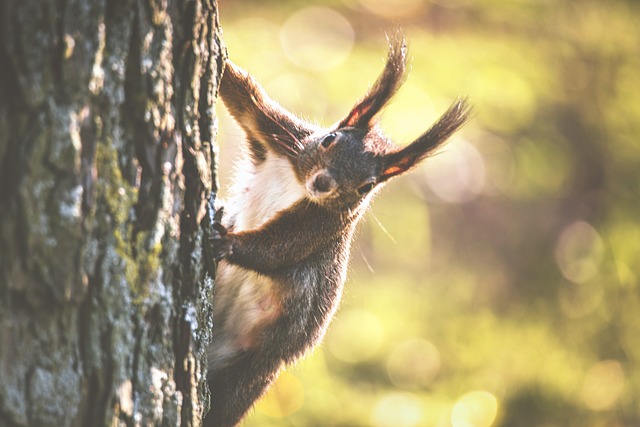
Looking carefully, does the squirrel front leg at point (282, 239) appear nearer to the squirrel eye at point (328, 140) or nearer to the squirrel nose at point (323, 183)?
the squirrel nose at point (323, 183)

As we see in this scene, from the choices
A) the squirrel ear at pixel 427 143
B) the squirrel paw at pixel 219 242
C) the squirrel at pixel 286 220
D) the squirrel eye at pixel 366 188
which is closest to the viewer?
the squirrel paw at pixel 219 242

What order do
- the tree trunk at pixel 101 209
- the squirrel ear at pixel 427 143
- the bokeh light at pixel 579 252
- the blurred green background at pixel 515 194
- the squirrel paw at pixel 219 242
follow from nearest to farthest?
1. the tree trunk at pixel 101 209
2. the squirrel paw at pixel 219 242
3. the squirrel ear at pixel 427 143
4. the blurred green background at pixel 515 194
5. the bokeh light at pixel 579 252

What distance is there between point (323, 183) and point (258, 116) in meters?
0.38

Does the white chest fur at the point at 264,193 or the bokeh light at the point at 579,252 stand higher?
the bokeh light at the point at 579,252

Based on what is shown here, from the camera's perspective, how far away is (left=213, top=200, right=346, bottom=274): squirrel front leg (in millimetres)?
2471

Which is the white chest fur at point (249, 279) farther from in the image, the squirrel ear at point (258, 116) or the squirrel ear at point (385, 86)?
the squirrel ear at point (385, 86)

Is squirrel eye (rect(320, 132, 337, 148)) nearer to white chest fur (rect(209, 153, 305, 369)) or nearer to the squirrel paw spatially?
white chest fur (rect(209, 153, 305, 369))

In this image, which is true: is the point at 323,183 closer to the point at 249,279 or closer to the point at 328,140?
the point at 328,140

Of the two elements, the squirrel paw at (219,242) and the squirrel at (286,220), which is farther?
the squirrel at (286,220)

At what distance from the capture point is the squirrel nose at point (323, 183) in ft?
9.53

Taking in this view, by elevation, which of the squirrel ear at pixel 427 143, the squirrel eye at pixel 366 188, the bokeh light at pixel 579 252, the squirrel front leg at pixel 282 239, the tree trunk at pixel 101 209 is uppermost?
the bokeh light at pixel 579 252

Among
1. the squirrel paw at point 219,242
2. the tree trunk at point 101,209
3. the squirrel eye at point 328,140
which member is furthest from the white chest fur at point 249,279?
the tree trunk at point 101,209

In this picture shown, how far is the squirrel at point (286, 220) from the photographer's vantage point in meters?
2.67

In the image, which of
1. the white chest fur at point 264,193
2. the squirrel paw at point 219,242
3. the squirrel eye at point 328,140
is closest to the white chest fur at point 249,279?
the white chest fur at point 264,193
